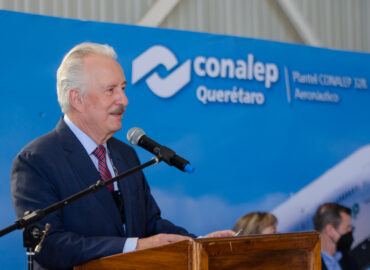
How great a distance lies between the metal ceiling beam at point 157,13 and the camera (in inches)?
190

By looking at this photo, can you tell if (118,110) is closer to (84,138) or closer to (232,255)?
(84,138)

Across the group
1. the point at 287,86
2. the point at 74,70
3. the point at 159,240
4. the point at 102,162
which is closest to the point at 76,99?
the point at 74,70

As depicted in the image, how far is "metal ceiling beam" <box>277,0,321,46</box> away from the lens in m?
5.54

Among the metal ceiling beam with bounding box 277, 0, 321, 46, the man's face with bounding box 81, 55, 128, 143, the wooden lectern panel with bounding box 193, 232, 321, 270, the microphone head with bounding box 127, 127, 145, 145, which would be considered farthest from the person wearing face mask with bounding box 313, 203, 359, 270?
the microphone head with bounding box 127, 127, 145, 145

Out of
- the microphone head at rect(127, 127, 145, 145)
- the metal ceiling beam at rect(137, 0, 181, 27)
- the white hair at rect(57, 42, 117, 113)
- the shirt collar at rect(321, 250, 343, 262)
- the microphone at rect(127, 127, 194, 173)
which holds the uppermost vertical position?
the metal ceiling beam at rect(137, 0, 181, 27)

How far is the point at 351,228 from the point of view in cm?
505

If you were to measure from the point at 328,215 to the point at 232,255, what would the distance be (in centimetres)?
341

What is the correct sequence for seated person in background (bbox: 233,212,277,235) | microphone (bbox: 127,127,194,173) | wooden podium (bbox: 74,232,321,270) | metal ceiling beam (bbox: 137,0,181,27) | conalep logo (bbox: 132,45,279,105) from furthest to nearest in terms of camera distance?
metal ceiling beam (bbox: 137,0,181,27), seated person in background (bbox: 233,212,277,235), conalep logo (bbox: 132,45,279,105), microphone (bbox: 127,127,194,173), wooden podium (bbox: 74,232,321,270)

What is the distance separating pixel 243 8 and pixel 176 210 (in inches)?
87.0

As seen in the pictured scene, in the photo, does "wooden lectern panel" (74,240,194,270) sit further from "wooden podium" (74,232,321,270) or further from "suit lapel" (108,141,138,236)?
"suit lapel" (108,141,138,236)

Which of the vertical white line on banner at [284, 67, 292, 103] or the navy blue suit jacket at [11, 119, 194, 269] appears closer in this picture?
the navy blue suit jacket at [11, 119, 194, 269]

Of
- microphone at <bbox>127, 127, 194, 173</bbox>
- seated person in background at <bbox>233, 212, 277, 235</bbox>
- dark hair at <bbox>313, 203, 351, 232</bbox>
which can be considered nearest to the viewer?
microphone at <bbox>127, 127, 194, 173</bbox>

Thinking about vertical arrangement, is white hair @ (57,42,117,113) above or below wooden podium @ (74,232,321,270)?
above

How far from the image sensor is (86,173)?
240 cm
